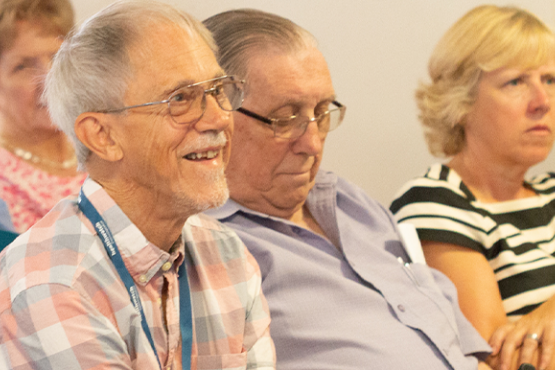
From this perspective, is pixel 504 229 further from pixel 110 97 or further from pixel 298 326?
pixel 110 97

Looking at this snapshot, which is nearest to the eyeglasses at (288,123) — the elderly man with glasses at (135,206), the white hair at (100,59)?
the elderly man with glasses at (135,206)

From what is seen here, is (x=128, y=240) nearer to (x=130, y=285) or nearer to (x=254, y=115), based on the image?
(x=130, y=285)

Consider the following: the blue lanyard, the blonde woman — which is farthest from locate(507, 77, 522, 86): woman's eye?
the blue lanyard

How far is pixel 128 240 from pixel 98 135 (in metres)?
0.20

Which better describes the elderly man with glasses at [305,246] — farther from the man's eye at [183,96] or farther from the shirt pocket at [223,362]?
the man's eye at [183,96]

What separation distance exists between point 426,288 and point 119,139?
3.32 feet

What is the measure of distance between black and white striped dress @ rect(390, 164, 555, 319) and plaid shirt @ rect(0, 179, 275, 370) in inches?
35.1

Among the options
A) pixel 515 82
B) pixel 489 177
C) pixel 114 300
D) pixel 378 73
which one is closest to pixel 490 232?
pixel 489 177

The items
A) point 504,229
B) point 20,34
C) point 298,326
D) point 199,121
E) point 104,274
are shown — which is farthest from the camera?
point 504,229

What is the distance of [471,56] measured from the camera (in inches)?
84.6

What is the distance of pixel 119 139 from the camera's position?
111cm

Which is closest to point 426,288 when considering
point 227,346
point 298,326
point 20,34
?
point 298,326

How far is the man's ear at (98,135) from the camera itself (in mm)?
1095

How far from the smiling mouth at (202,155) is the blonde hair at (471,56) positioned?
129 centimetres
